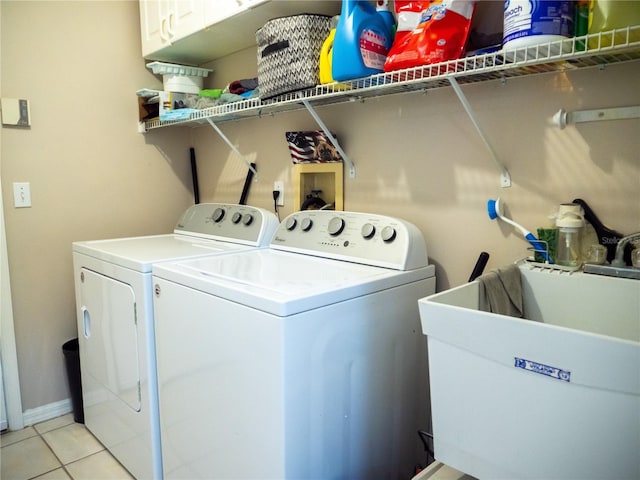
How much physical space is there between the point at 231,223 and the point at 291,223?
386 millimetres

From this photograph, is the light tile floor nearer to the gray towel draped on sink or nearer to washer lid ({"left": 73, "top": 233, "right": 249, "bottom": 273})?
washer lid ({"left": 73, "top": 233, "right": 249, "bottom": 273})

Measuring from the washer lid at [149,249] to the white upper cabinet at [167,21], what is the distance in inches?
39.0

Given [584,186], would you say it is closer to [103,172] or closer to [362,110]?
[362,110]

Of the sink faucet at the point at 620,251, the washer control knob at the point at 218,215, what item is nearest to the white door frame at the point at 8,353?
the washer control knob at the point at 218,215

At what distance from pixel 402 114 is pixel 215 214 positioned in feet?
3.55

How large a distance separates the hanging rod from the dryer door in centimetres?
155

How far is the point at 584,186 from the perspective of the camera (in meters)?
1.31

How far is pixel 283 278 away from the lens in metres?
1.38

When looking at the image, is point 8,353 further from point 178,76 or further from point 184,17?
point 184,17

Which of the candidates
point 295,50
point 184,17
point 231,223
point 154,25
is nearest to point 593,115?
point 295,50

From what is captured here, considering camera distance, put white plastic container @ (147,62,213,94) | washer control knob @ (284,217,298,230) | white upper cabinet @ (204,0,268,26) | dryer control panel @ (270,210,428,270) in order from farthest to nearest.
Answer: white plastic container @ (147,62,213,94)
washer control knob @ (284,217,298,230)
white upper cabinet @ (204,0,268,26)
dryer control panel @ (270,210,428,270)

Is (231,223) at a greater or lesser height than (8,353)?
greater

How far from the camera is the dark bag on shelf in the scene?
5.25 feet

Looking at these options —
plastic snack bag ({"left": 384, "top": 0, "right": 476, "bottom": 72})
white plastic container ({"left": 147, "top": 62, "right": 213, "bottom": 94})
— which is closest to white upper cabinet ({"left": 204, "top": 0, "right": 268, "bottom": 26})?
white plastic container ({"left": 147, "top": 62, "right": 213, "bottom": 94})
